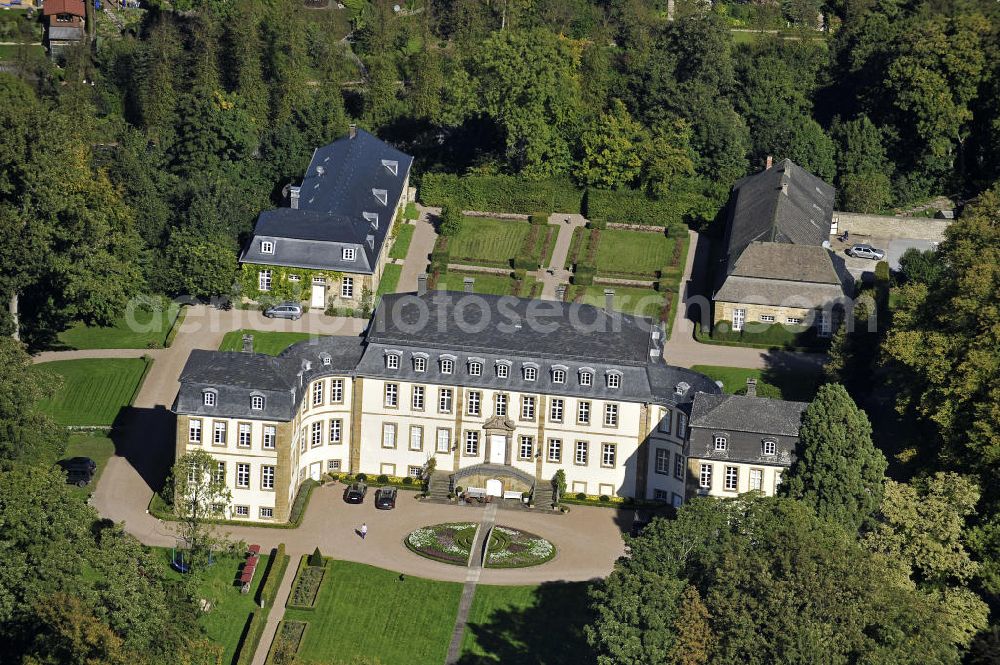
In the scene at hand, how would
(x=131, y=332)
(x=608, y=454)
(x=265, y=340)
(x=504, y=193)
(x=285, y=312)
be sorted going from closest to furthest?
(x=608, y=454) → (x=265, y=340) → (x=131, y=332) → (x=285, y=312) → (x=504, y=193)

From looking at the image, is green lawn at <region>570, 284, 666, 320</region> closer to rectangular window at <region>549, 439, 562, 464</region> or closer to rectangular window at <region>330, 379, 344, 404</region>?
rectangular window at <region>549, 439, 562, 464</region>

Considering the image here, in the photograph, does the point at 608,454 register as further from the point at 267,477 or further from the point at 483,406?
the point at 267,477

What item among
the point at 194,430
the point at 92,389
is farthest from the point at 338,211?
the point at 194,430

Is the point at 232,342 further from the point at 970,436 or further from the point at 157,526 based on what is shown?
the point at 970,436

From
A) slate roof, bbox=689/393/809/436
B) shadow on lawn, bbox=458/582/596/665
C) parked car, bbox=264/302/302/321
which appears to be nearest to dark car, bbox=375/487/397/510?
shadow on lawn, bbox=458/582/596/665

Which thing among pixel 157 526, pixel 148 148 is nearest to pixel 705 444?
pixel 157 526
